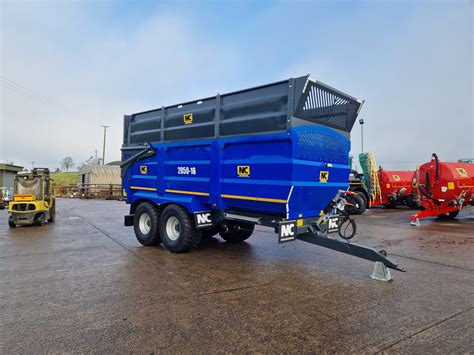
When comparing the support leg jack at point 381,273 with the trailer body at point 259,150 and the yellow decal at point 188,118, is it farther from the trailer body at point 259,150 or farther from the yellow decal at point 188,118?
the yellow decal at point 188,118

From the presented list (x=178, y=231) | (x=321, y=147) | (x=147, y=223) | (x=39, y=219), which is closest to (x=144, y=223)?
(x=147, y=223)

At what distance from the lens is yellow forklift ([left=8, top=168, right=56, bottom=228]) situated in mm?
10734

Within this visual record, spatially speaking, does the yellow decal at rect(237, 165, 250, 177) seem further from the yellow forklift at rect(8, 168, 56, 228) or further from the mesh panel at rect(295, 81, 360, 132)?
the yellow forklift at rect(8, 168, 56, 228)

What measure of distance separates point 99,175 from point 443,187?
3338 cm

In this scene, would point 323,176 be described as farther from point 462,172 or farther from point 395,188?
point 395,188

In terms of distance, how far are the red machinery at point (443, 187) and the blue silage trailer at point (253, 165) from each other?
7.50 meters

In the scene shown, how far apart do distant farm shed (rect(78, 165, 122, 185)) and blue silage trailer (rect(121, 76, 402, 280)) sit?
103ft

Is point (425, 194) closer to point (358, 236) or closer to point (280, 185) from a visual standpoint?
point (358, 236)

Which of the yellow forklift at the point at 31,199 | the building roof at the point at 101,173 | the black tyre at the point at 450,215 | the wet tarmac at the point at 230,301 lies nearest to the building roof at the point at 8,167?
the building roof at the point at 101,173

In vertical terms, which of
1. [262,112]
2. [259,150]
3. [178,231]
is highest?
[262,112]

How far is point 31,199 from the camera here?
1091 centimetres

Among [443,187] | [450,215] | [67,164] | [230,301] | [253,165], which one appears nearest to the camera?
[230,301]

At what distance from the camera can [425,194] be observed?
12.0 metres

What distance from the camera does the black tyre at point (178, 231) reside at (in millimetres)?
6070
